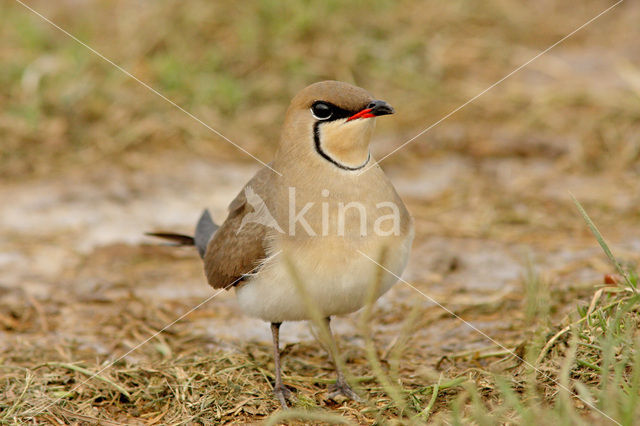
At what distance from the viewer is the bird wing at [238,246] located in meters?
3.32

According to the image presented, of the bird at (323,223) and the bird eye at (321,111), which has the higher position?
the bird eye at (321,111)

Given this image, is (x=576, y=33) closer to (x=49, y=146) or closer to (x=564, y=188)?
(x=564, y=188)

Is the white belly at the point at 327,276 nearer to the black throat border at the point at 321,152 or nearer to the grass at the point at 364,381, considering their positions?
the grass at the point at 364,381

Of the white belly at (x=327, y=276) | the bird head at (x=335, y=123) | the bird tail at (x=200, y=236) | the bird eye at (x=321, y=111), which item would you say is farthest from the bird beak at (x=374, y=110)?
the bird tail at (x=200, y=236)

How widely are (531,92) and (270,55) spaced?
2356mm

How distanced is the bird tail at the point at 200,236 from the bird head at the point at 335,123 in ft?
3.15

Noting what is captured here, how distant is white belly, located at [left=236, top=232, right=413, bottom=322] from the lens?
10.0 feet

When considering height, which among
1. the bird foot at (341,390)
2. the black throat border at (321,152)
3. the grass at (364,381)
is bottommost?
the bird foot at (341,390)

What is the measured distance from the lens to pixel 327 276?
3.05 meters

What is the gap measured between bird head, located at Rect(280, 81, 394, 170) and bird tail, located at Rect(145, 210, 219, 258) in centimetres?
96

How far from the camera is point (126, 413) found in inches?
125

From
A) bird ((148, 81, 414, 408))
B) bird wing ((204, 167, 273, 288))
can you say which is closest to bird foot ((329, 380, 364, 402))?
bird ((148, 81, 414, 408))

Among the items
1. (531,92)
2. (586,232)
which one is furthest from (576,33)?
(586,232)

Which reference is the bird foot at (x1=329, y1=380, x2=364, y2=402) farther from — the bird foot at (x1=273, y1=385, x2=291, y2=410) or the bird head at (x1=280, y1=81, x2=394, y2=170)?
the bird head at (x1=280, y1=81, x2=394, y2=170)
